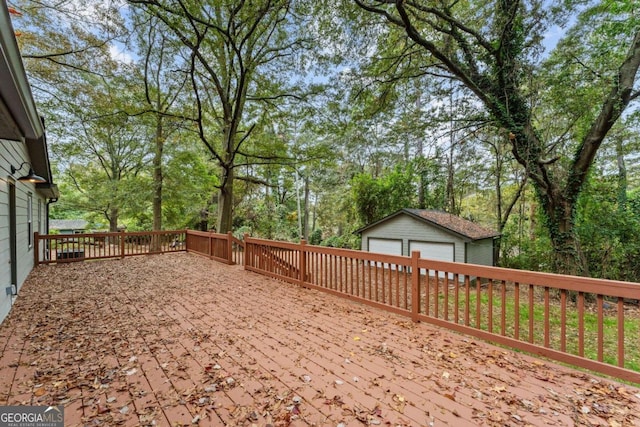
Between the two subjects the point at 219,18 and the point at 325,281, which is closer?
the point at 325,281

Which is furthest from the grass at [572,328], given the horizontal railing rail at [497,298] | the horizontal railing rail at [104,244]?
the horizontal railing rail at [104,244]

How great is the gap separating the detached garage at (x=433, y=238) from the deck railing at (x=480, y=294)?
1389 millimetres

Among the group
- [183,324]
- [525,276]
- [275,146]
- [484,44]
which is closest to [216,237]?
[275,146]

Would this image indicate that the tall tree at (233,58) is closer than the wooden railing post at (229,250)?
Yes

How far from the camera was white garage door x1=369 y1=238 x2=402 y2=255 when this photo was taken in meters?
11.0

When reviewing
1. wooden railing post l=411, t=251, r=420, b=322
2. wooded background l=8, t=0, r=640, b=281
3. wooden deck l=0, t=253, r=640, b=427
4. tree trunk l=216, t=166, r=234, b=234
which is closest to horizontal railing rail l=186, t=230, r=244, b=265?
tree trunk l=216, t=166, r=234, b=234

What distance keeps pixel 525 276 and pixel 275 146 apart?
9.12 metres

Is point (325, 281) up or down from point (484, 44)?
down

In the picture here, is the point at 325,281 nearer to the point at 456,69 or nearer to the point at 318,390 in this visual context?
the point at 318,390

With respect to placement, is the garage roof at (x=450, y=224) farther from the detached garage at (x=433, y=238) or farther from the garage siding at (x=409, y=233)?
the garage siding at (x=409, y=233)

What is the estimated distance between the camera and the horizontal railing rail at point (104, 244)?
27.0ft

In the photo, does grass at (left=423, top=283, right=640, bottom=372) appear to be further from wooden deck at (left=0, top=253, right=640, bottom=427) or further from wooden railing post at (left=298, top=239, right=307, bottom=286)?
wooden railing post at (left=298, top=239, right=307, bottom=286)

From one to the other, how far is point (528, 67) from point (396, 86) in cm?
346

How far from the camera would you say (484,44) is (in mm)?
7043
